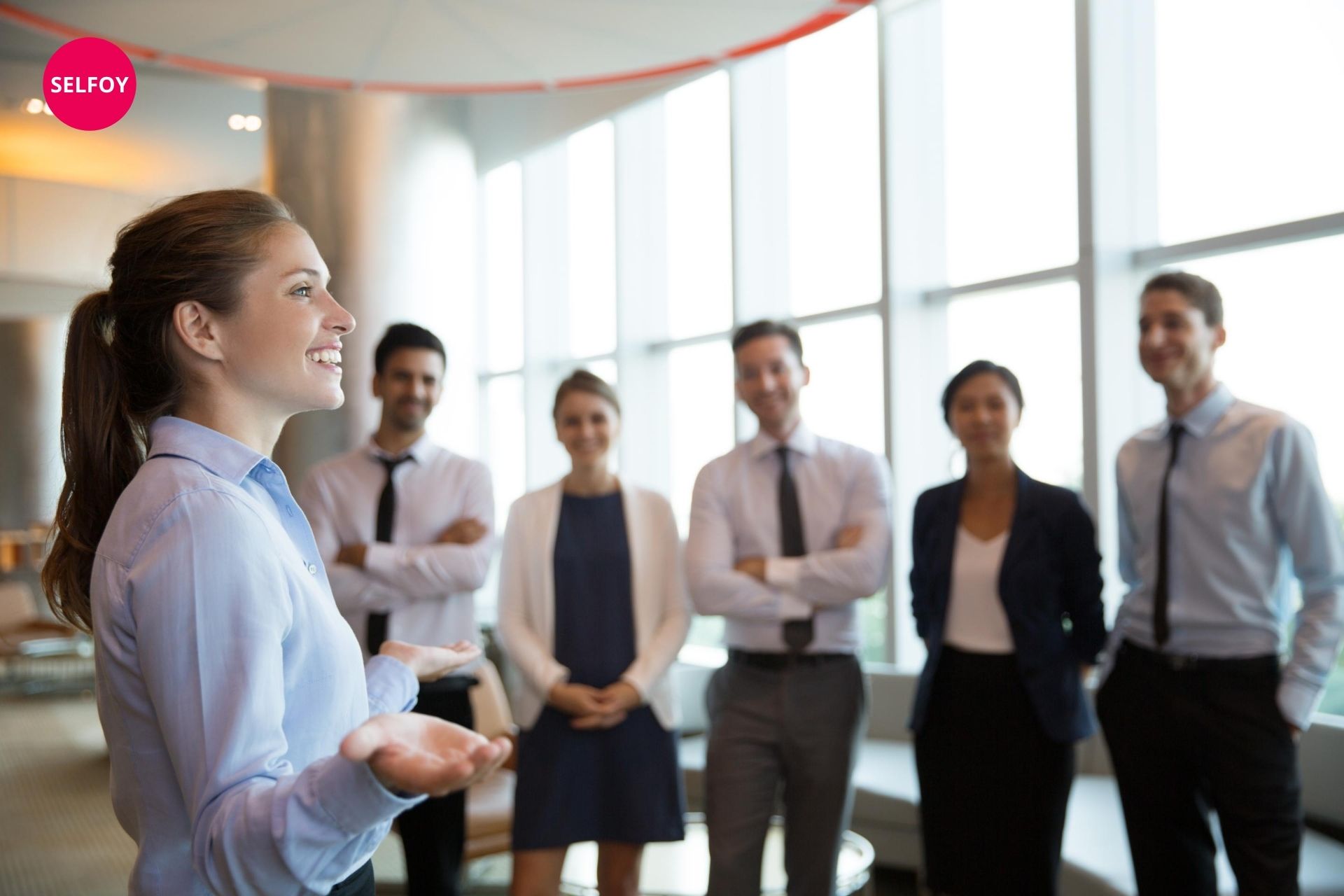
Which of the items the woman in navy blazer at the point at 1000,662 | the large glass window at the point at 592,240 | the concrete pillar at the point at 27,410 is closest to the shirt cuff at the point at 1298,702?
the woman in navy blazer at the point at 1000,662

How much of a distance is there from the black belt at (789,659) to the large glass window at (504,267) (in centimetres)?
617

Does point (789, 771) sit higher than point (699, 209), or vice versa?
point (699, 209)

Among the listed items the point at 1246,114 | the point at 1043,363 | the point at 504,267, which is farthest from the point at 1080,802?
the point at 504,267

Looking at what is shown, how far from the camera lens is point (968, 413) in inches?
129

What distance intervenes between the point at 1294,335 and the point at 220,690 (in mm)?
4488

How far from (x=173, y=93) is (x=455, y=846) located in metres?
3.17

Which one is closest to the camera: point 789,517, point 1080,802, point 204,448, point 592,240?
point 204,448

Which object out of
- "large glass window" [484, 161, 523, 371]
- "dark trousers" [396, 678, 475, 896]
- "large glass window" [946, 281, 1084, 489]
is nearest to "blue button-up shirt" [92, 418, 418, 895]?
"dark trousers" [396, 678, 475, 896]

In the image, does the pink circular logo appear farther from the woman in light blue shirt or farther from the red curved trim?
the woman in light blue shirt

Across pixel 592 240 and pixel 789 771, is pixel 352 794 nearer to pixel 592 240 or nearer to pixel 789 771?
pixel 789 771

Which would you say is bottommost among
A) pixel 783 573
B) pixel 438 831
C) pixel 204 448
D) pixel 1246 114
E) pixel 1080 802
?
pixel 1080 802

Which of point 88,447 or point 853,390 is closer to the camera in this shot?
point 88,447

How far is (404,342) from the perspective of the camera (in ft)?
11.3

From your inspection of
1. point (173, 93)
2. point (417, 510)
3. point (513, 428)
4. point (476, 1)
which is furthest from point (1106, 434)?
point (513, 428)
